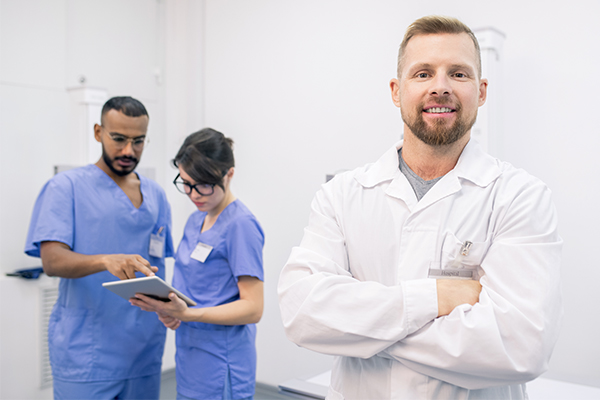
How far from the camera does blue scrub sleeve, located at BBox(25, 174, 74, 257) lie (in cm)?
197

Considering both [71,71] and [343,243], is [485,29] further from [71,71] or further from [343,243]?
[71,71]

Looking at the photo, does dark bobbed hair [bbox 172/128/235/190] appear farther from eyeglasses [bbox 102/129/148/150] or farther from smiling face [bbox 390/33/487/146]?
smiling face [bbox 390/33/487/146]

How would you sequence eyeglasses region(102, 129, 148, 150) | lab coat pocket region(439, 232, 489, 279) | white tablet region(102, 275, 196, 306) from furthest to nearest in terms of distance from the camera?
eyeglasses region(102, 129, 148, 150) < white tablet region(102, 275, 196, 306) < lab coat pocket region(439, 232, 489, 279)

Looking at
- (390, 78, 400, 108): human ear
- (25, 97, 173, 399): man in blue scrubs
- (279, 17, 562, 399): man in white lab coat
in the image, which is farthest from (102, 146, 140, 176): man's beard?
(390, 78, 400, 108): human ear

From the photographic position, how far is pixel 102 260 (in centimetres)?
188

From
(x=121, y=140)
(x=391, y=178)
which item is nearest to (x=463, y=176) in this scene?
(x=391, y=178)

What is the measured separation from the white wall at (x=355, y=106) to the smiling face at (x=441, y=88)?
124cm

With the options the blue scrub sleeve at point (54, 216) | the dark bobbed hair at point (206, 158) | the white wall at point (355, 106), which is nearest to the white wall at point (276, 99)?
the white wall at point (355, 106)

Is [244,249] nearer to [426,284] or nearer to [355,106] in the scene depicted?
[426,284]

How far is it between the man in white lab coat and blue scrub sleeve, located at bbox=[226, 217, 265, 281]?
61 cm

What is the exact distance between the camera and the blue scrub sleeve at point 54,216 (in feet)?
6.47

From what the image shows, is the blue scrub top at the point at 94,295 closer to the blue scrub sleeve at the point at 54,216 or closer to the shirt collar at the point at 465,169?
the blue scrub sleeve at the point at 54,216

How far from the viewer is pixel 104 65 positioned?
3328 millimetres

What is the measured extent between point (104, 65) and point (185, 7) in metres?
0.85
